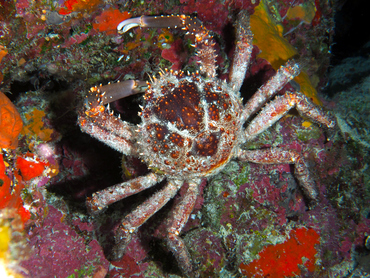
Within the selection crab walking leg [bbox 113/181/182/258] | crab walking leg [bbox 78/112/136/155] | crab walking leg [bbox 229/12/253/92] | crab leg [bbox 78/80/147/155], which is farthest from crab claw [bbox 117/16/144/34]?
crab walking leg [bbox 113/181/182/258]

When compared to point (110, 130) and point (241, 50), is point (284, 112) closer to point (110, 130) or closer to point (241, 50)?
point (241, 50)

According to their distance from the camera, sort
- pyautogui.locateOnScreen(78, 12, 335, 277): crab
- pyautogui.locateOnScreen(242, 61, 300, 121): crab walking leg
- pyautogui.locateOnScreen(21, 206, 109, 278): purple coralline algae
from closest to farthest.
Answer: pyautogui.locateOnScreen(21, 206, 109, 278): purple coralline algae, pyautogui.locateOnScreen(78, 12, 335, 277): crab, pyautogui.locateOnScreen(242, 61, 300, 121): crab walking leg

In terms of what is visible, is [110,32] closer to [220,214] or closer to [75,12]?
[75,12]

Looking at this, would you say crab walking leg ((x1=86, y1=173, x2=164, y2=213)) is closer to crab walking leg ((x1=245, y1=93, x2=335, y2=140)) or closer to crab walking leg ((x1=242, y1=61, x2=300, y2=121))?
crab walking leg ((x1=245, y1=93, x2=335, y2=140))

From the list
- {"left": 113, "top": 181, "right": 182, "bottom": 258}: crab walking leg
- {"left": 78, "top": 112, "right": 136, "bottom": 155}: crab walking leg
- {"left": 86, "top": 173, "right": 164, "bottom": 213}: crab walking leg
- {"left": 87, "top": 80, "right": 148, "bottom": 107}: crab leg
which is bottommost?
{"left": 113, "top": 181, "right": 182, "bottom": 258}: crab walking leg

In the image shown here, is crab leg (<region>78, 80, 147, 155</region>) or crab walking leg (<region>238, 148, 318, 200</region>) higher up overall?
crab leg (<region>78, 80, 147, 155</region>)

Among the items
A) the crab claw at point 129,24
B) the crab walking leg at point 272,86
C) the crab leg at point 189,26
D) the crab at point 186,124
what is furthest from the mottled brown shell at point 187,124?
the crab claw at point 129,24

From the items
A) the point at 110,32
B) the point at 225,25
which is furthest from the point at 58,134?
the point at 225,25
